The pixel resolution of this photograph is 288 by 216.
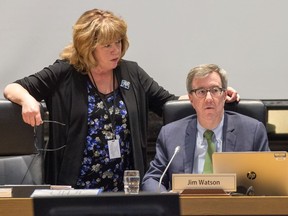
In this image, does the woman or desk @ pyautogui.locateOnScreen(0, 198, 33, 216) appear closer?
desk @ pyautogui.locateOnScreen(0, 198, 33, 216)

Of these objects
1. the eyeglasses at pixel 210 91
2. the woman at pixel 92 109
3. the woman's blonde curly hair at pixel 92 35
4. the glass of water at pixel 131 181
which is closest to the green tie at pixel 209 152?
the eyeglasses at pixel 210 91

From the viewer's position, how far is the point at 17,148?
390cm

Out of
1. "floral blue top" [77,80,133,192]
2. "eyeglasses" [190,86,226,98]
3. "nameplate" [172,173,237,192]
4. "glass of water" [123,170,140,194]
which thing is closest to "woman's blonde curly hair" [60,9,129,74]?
"floral blue top" [77,80,133,192]

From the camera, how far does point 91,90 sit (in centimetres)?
419

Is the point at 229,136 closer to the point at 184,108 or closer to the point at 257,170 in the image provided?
the point at 184,108

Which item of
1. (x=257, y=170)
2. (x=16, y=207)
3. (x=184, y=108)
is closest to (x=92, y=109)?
(x=184, y=108)

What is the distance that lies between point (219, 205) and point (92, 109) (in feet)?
5.09

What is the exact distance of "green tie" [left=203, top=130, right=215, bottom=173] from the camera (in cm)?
378

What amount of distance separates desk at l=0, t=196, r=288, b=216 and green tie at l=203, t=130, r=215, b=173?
1.03 m

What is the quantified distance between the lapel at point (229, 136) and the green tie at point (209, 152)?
6cm

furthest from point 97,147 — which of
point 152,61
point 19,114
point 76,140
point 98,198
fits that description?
point 98,198

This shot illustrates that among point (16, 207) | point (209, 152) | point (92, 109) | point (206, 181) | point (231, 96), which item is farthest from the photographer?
point (92, 109)

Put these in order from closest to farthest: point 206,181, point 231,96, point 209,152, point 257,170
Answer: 1. point 206,181
2. point 257,170
3. point 209,152
4. point 231,96

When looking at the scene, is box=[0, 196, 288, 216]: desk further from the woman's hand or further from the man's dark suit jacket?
the woman's hand
